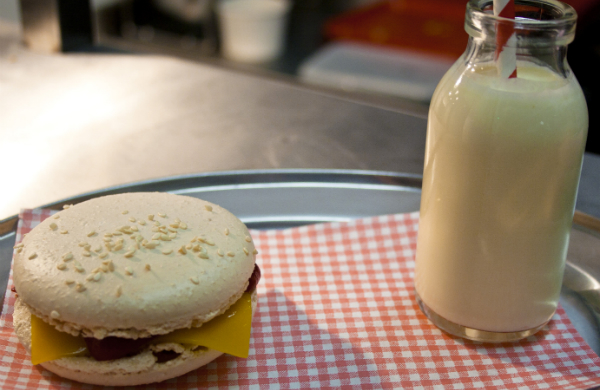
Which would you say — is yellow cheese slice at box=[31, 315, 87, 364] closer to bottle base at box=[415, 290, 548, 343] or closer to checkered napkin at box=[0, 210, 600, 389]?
checkered napkin at box=[0, 210, 600, 389]

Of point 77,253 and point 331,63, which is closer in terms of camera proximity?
point 77,253

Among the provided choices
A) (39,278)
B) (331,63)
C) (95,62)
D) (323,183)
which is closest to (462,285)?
(323,183)

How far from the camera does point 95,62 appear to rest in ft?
5.70

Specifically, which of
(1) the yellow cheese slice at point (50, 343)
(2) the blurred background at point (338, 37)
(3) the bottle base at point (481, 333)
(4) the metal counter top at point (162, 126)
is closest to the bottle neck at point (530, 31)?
(3) the bottle base at point (481, 333)

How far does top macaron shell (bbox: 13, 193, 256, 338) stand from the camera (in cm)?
69

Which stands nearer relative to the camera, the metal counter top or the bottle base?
the bottle base

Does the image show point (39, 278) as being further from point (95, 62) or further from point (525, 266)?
point (95, 62)

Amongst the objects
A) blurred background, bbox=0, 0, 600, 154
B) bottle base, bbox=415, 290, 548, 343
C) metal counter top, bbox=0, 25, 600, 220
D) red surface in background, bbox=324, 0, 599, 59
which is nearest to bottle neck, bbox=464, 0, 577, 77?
bottle base, bbox=415, 290, 548, 343

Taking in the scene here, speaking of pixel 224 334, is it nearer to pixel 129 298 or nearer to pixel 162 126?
pixel 129 298

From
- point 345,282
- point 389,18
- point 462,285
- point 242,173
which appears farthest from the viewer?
point 389,18

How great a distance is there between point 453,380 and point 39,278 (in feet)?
1.82

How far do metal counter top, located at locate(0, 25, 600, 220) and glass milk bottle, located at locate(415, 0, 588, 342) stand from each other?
0.38 metres

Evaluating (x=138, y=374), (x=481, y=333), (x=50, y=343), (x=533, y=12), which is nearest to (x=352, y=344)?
(x=481, y=333)

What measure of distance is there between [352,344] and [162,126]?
0.83m
